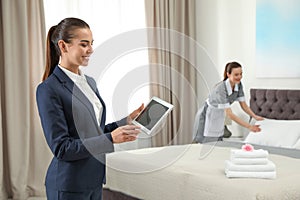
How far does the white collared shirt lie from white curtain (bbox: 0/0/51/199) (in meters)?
2.75

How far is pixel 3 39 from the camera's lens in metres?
4.37

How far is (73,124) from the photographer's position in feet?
5.53

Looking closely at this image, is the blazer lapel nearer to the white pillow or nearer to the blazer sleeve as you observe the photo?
the blazer sleeve

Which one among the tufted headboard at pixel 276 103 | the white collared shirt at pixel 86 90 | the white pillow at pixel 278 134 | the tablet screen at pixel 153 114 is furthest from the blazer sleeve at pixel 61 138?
the tufted headboard at pixel 276 103

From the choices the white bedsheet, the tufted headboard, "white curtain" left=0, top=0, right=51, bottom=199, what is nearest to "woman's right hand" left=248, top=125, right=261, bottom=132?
the tufted headboard

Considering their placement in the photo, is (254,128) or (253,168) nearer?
(253,168)

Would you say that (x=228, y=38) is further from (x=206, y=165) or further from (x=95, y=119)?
(x=95, y=119)

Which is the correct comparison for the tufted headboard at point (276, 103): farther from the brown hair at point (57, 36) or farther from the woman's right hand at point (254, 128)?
the brown hair at point (57, 36)

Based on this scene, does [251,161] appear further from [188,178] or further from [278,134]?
[278,134]

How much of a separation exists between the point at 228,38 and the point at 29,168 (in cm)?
263

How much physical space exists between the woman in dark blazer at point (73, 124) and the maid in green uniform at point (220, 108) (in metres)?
2.57

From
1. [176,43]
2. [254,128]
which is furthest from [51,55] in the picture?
[176,43]

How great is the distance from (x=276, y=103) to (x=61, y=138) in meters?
3.29

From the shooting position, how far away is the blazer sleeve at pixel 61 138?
1.62 meters
